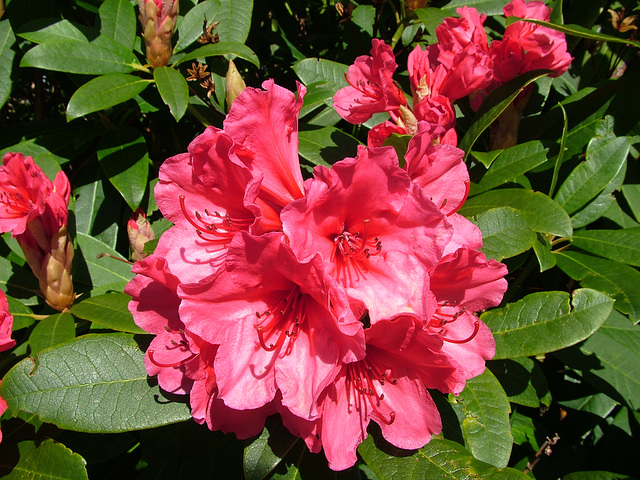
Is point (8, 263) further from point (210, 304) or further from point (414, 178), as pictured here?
point (414, 178)

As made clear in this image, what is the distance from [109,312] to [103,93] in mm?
565

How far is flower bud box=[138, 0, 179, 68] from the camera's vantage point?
1.31 metres

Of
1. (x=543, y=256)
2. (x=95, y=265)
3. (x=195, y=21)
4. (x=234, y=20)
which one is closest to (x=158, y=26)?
(x=195, y=21)

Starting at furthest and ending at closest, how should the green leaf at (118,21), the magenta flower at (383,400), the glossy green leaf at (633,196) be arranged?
1. the glossy green leaf at (633,196)
2. the green leaf at (118,21)
3. the magenta flower at (383,400)

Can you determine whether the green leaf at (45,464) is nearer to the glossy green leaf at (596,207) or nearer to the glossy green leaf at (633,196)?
the glossy green leaf at (596,207)

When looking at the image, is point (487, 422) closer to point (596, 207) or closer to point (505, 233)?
point (505, 233)

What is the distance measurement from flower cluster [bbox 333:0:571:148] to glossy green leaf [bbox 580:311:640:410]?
78 cm

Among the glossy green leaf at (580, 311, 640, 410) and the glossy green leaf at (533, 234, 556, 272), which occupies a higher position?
the glossy green leaf at (533, 234, 556, 272)

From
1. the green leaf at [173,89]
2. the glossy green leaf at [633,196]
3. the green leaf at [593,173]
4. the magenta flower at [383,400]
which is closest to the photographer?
the magenta flower at [383,400]

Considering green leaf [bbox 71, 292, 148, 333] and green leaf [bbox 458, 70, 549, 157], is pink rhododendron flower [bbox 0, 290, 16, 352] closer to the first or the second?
green leaf [bbox 71, 292, 148, 333]

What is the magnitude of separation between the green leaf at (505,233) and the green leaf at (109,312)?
836mm

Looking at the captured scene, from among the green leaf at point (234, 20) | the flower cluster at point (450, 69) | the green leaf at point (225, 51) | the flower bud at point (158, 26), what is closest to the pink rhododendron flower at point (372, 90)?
the flower cluster at point (450, 69)

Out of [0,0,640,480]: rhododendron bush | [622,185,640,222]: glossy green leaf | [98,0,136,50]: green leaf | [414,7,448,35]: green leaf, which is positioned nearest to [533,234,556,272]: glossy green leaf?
[0,0,640,480]: rhododendron bush

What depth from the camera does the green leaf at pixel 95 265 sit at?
1438 mm
